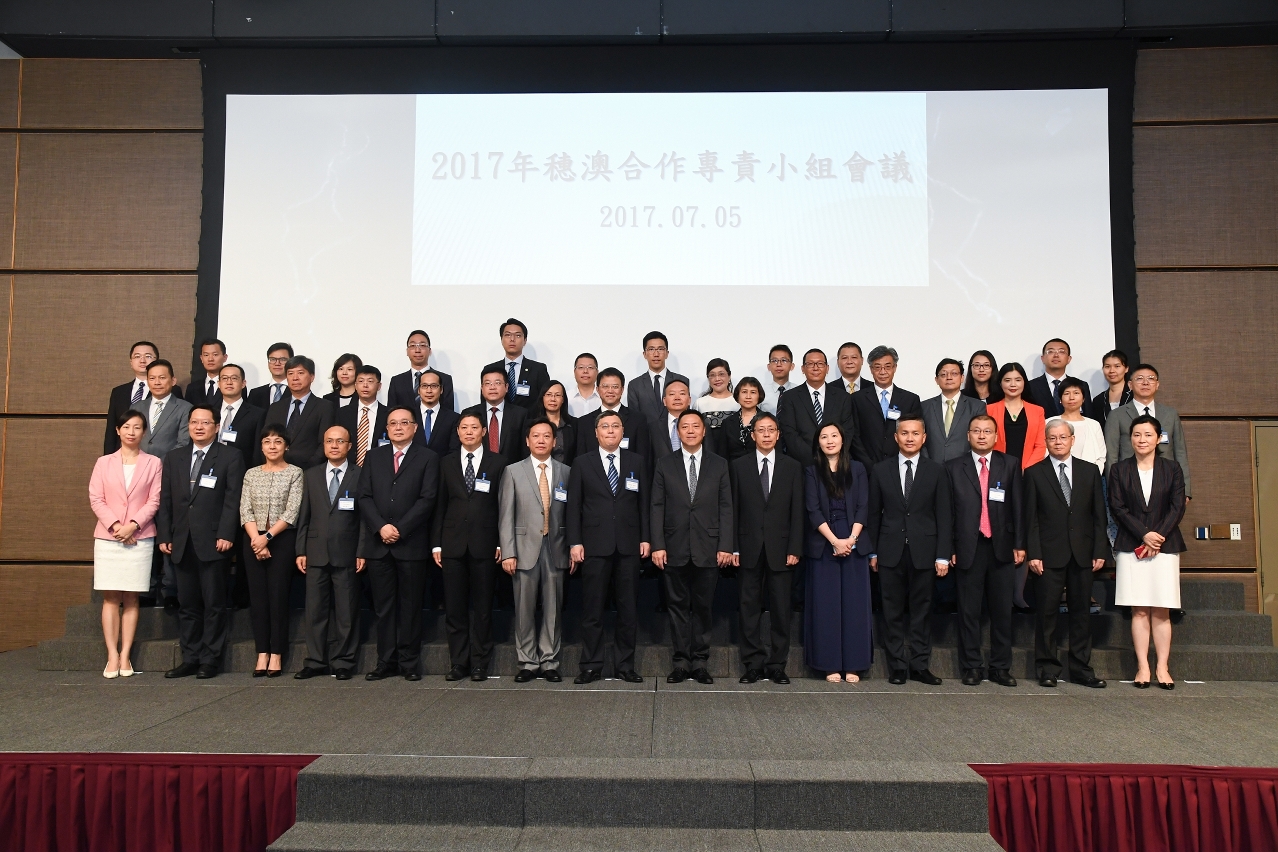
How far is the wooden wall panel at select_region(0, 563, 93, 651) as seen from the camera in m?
5.39

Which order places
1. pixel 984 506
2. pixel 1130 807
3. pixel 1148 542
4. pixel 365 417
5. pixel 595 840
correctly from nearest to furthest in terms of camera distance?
pixel 595 840, pixel 1130 807, pixel 1148 542, pixel 984 506, pixel 365 417

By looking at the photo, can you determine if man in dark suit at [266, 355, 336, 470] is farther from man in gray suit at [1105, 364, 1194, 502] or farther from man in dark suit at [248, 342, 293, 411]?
man in gray suit at [1105, 364, 1194, 502]

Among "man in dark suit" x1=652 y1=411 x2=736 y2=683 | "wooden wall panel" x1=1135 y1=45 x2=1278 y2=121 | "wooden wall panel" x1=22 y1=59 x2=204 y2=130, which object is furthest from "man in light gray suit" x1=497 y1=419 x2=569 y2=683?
"wooden wall panel" x1=1135 y1=45 x2=1278 y2=121

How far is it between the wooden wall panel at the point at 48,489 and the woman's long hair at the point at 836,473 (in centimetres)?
452

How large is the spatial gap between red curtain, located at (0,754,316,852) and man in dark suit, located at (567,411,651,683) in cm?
157

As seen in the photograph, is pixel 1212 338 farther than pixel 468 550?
Yes

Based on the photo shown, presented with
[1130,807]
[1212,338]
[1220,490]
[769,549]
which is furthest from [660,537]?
[1212,338]

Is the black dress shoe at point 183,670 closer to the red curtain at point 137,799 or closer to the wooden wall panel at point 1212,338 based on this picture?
the red curtain at point 137,799

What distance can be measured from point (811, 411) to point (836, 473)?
0.51m

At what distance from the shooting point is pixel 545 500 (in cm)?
414

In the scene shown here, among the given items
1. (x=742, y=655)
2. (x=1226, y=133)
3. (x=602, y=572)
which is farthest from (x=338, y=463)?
(x=1226, y=133)

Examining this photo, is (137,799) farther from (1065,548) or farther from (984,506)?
(1065,548)

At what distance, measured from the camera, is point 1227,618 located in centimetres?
440

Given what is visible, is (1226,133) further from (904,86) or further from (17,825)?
(17,825)
